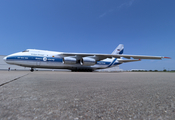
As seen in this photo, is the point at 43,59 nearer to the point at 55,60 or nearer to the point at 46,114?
the point at 55,60

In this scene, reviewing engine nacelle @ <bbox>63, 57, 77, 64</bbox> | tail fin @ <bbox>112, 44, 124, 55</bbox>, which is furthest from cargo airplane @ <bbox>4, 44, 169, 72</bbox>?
tail fin @ <bbox>112, 44, 124, 55</bbox>

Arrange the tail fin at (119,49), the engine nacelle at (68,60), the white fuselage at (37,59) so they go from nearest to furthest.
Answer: the white fuselage at (37,59) < the engine nacelle at (68,60) < the tail fin at (119,49)

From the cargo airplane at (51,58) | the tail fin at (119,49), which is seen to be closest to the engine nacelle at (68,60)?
the cargo airplane at (51,58)

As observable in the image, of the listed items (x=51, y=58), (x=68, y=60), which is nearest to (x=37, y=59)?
(x=51, y=58)

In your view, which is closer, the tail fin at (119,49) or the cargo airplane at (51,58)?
the cargo airplane at (51,58)

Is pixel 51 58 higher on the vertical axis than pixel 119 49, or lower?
A: lower

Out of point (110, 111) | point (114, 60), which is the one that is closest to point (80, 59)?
point (114, 60)

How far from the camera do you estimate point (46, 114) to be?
2.34 ft

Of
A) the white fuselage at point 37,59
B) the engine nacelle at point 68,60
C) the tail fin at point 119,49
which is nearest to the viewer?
the white fuselage at point 37,59

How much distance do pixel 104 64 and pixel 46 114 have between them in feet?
50.9

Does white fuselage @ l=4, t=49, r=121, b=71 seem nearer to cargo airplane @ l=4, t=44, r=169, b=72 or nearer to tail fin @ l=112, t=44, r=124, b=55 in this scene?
cargo airplane @ l=4, t=44, r=169, b=72

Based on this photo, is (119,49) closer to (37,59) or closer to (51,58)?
(51,58)

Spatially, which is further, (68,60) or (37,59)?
(68,60)

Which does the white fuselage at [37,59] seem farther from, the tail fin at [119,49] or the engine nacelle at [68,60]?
the tail fin at [119,49]
